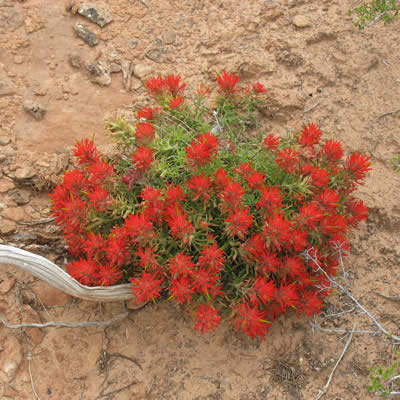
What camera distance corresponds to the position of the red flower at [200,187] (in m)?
2.28

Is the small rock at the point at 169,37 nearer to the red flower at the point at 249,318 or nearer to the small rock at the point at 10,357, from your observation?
the red flower at the point at 249,318

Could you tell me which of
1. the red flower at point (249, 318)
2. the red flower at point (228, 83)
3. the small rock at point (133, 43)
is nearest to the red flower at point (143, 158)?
the red flower at point (228, 83)

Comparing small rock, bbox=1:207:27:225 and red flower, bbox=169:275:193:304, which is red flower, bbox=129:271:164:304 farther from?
small rock, bbox=1:207:27:225

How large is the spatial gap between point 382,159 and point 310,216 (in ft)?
4.68

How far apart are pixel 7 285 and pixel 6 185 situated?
0.80 meters

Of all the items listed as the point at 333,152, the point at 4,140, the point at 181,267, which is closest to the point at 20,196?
the point at 4,140

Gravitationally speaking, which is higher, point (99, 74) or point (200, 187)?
point (200, 187)

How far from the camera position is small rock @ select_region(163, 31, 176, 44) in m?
4.04

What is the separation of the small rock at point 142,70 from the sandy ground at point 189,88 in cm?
1

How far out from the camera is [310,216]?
226 cm

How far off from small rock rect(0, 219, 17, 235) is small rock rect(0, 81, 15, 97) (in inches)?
51.1

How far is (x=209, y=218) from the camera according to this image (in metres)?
2.45

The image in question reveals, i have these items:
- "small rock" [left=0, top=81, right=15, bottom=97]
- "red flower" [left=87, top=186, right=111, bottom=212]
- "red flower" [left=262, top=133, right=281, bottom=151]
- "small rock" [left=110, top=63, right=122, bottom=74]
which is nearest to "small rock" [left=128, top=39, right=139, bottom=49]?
"small rock" [left=110, top=63, right=122, bottom=74]

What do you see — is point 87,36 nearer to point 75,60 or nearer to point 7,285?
point 75,60
